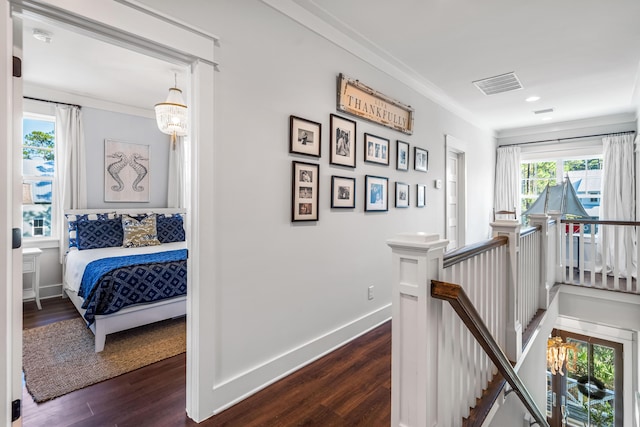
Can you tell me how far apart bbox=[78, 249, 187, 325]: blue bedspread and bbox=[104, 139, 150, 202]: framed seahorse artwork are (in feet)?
5.94

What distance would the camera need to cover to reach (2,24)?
1.23 metres

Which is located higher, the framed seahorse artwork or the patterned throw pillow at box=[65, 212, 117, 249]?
the framed seahorse artwork

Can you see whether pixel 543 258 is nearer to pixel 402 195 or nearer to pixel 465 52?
pixel 402 195

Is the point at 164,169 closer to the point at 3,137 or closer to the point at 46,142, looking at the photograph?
the point at 46,142

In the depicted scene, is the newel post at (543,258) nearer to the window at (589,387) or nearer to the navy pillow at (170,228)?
the window at (589,387)

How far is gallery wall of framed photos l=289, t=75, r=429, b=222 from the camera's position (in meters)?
2.37

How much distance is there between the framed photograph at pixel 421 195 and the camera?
3.87 meters

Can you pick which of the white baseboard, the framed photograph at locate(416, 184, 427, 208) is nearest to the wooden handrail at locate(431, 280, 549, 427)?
the white baseboard

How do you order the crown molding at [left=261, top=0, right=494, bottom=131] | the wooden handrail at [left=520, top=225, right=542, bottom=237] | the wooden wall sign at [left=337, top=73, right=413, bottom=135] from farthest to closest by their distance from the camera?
the wooden wall sign at [left=337, top=73, right=413, bottom=135] < the wooden handrail at [left=520, top=225, right=542, bottom=237] < the crown molding at [left=261, top=0, right=494, bottom=131]

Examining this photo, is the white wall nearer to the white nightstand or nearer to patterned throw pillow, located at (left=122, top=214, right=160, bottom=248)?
patterned throw pillow, located at (left=122, top=214, right=160, bottom=248)

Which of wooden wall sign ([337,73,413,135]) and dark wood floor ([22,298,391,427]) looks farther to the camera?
wooden wall sign ([337,73,413,135])

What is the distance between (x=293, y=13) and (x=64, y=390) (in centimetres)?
301

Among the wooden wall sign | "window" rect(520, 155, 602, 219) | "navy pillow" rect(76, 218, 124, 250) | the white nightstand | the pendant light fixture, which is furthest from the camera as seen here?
"window" rect(520, 155, 602, 219)

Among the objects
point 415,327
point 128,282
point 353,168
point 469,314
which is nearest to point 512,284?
point 469,314
